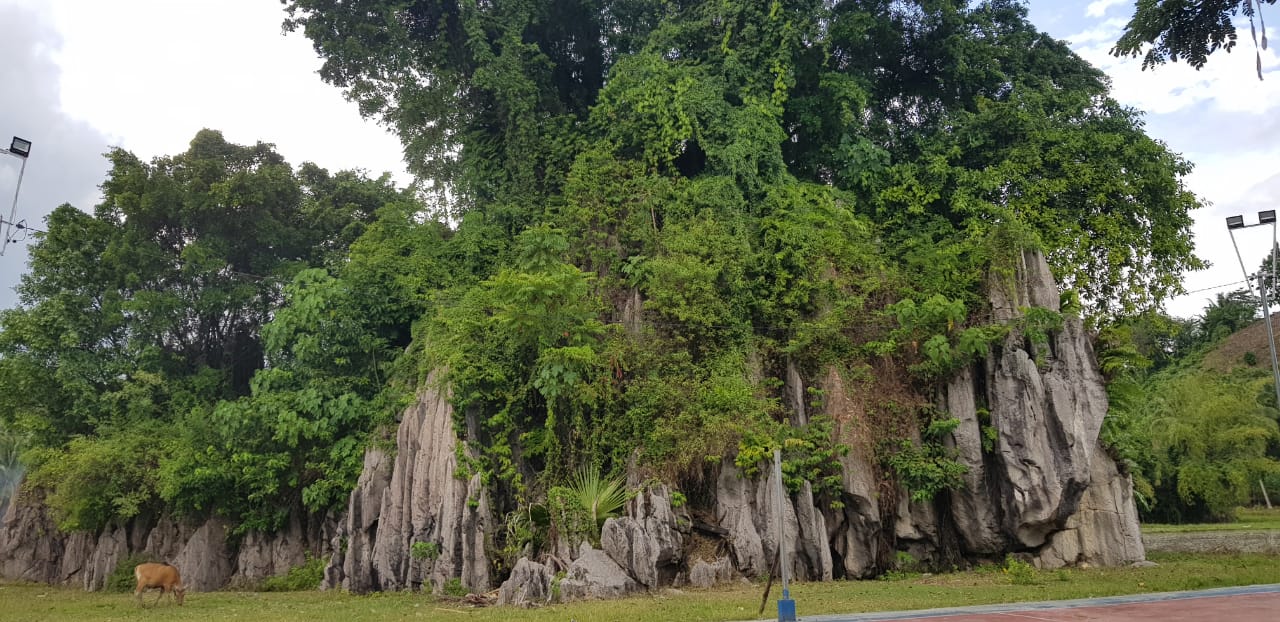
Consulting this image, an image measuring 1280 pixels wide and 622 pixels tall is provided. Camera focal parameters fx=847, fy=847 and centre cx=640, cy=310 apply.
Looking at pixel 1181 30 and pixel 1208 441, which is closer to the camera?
pixel 1181 30

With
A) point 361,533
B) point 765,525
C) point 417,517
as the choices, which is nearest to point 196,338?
point 361,533

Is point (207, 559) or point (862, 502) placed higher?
point (862, 502)

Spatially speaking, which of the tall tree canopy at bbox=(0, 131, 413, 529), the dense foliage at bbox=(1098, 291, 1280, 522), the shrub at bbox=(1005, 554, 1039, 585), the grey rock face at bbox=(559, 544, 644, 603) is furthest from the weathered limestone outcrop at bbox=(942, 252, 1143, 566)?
the tall tree canopy at bbox=(0, 131, 413, 529)

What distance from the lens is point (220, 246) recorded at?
95.7 ft

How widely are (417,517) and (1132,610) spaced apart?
48.0 feet

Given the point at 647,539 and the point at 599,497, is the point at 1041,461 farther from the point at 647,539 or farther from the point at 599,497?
the point at 599,497

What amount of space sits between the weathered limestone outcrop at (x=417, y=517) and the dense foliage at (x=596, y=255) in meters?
0.78

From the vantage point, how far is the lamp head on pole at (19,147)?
14.9 m

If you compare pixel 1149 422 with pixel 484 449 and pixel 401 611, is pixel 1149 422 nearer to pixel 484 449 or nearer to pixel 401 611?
pixel 484 449

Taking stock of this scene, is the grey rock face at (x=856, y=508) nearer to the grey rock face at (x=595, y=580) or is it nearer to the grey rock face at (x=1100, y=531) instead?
the grey rock face at (x=1100, y=531)

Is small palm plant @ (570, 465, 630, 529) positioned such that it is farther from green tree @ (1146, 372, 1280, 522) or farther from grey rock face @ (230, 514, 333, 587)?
green tree @ (1146, 372, 1280, 522)

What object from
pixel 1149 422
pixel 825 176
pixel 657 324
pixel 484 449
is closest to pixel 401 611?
pixel 484 449

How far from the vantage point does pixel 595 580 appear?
1594cm

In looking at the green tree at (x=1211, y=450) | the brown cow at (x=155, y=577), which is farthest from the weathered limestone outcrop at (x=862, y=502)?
the green tree at (x=1211, y=450)
